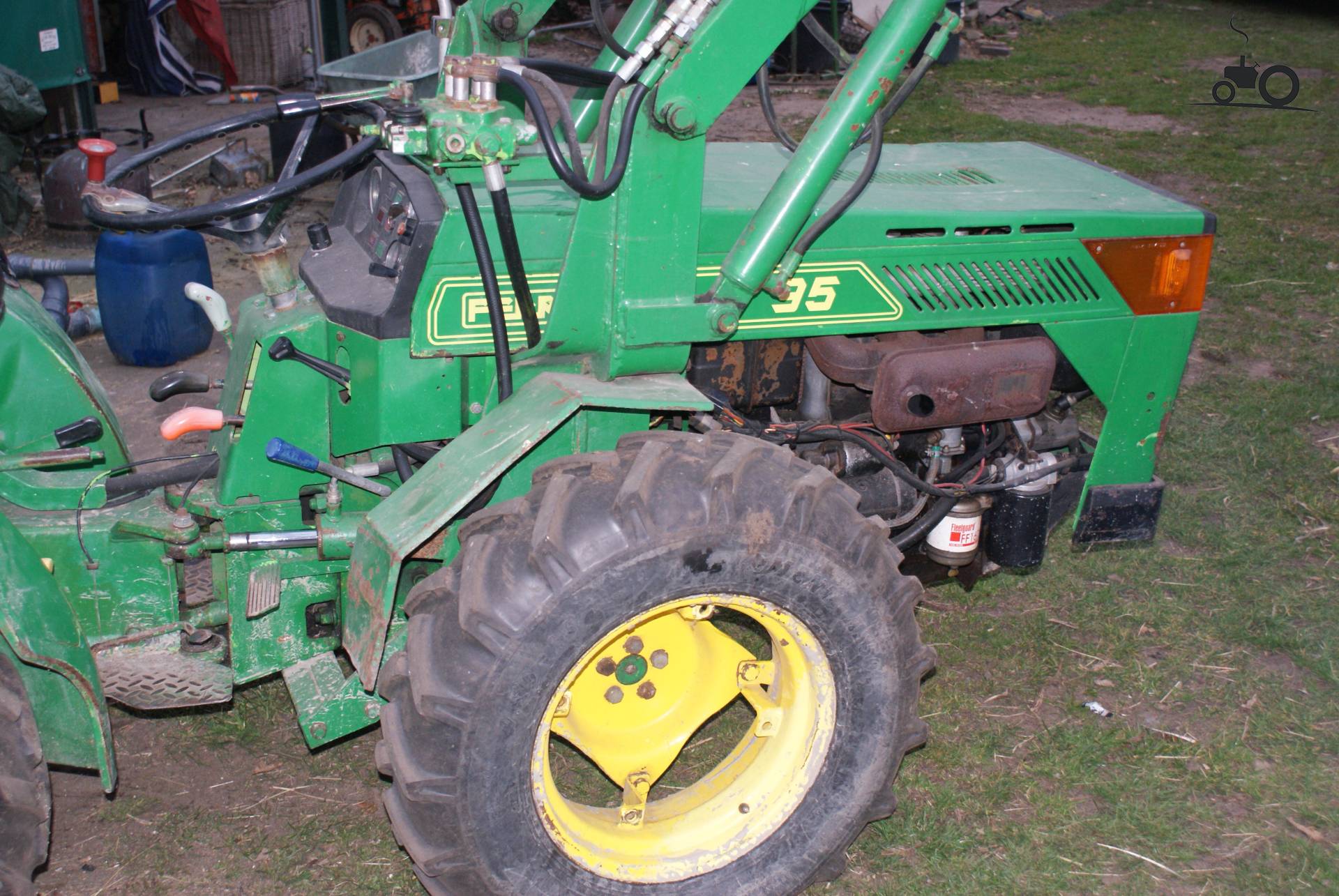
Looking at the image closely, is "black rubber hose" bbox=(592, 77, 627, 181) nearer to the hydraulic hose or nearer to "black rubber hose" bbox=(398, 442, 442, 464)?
"black rubber hose" bbox=(398, 442, 442, 464)

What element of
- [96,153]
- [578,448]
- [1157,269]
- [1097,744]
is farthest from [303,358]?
[96,153]

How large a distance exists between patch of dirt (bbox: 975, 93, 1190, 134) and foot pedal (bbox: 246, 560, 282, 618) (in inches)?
369

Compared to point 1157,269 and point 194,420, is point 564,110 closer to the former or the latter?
point 194,420

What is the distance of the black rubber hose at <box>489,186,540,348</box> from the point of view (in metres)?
2.37

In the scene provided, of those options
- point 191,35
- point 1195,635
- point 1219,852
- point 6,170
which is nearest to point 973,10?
point 191,35

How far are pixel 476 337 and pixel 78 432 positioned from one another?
105 centimetres

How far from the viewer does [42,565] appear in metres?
2.57

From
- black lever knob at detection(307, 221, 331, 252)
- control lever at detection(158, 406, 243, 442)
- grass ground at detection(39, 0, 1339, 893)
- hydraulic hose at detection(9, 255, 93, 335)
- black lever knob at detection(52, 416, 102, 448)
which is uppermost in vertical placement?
black lever knob at detection(307, 221, 331, 252)

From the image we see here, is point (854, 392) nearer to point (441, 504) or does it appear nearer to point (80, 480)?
point (441, 504)

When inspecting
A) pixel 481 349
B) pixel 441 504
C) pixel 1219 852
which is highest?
pixel 481 349

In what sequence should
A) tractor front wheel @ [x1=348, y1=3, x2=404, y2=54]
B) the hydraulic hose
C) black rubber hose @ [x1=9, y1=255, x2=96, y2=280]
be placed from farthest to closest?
tractor front wheel @ [x1=348, y1=3, x2=404, y2=54], black rubber hose @ [x1=9, y1=255, x2=96, y2=280], the hydraulic hose

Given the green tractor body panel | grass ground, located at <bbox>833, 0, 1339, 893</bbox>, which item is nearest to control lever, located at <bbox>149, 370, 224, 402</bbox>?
the green tractor body panel

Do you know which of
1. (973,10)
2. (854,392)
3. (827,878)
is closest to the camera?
(827,878)

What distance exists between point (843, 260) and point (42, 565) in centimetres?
195
